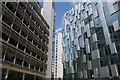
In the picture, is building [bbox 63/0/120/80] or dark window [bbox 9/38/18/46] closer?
building [bbox 63/0/120/80]

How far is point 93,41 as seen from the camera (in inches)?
1173

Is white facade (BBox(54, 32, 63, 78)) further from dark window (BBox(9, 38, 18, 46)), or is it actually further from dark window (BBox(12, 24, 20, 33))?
dark window (BBox(9, 38, 18, 46))

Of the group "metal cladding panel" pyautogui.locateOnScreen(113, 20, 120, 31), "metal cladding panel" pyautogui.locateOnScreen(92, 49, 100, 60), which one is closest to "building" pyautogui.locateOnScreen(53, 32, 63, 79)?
"metal cladding panel" pyautogui.locateOnScreen(92, 49, 100, 60)

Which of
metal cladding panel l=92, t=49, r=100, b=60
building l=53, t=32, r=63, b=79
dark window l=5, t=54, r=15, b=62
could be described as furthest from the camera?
building l=53, t=32, r=63, b=79

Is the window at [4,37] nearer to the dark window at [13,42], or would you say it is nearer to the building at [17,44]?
the building at [17,44]

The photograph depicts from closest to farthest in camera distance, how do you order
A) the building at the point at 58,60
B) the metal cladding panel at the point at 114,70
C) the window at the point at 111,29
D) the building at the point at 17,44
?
the metal cladding panel at the point at 114,70 → the building at the point at 17,44 → the window at the point at 111,29 → the building at the point at 58,60

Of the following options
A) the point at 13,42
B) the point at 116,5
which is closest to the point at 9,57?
the point at 13,42

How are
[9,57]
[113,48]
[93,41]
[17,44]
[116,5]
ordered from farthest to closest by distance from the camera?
[93,41] → [17,44] → [116,5] → [9,57] → [113,48]

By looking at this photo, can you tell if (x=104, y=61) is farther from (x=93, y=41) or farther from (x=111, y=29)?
(x=111, y=29)

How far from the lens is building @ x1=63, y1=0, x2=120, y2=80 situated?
2480 cm

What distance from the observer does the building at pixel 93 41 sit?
2480 cm

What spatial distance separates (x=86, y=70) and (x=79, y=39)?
9.22 metres

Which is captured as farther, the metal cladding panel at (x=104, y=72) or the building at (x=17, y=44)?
the metal cladding panel at (x=104, y=72)

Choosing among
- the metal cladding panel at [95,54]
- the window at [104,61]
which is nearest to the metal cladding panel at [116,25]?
the window at [104,61]
